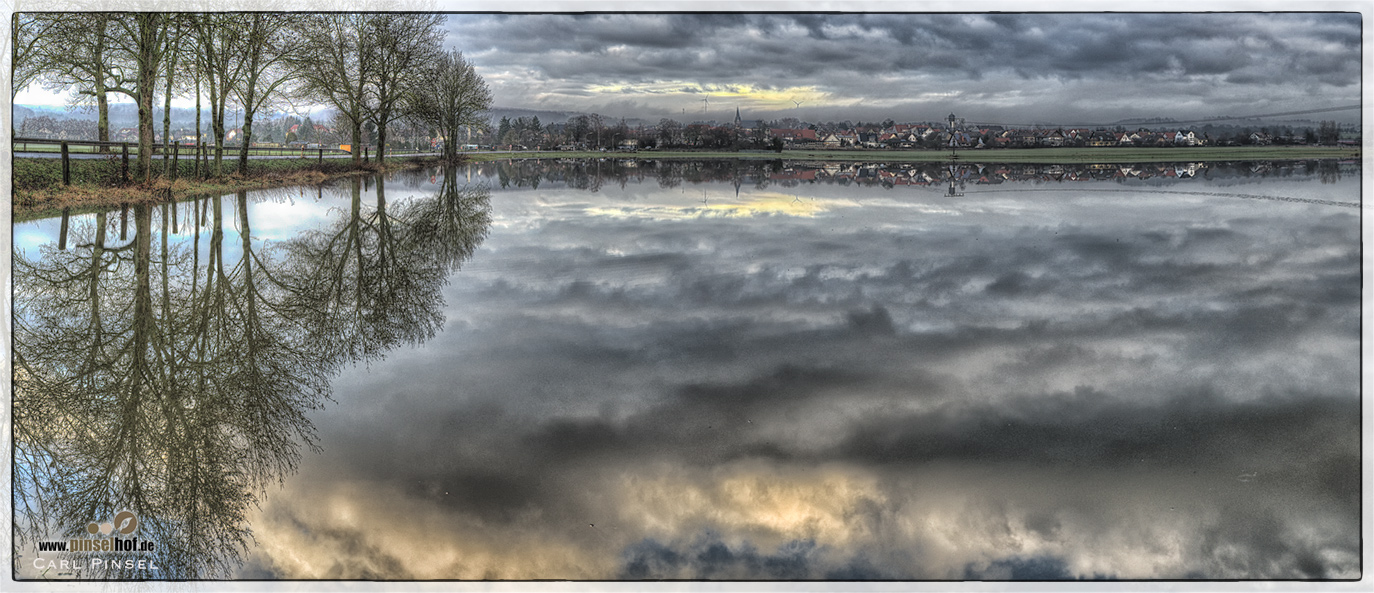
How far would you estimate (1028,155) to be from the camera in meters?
76.2

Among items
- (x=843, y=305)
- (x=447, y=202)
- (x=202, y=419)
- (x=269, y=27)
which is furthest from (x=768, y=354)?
(x=269, y=27)

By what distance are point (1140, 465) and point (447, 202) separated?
Answer: 2506cm

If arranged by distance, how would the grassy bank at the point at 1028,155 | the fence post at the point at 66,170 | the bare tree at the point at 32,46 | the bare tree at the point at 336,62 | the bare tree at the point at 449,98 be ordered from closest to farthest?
the bare tree at the point at 32,46 < the fence post at the point at 66,170 < the bare tree at the point at 336,62 < the bare tree at the point at 449,98 < the grassy bank at the point at 1028,155

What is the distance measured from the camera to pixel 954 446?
20.7 ft

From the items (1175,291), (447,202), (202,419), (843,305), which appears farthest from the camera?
(447,202)

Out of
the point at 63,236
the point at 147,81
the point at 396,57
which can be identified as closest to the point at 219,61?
the point at 147,81

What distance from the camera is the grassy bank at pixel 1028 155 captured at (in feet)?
223

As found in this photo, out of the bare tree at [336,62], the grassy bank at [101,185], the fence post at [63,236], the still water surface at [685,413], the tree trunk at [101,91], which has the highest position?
the bare tree at [336,62]

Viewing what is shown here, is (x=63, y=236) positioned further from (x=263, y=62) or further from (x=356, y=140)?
(x=356, y=140)

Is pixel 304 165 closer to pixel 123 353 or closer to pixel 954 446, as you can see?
pixel 123 353

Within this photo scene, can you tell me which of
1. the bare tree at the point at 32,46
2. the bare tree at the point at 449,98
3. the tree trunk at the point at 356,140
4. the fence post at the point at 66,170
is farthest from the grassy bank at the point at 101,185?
the bare tree at the point at 449,98

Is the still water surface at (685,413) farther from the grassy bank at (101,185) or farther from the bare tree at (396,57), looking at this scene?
the bare tree at (396,57)

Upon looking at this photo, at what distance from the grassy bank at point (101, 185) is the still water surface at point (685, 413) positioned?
16.3ft

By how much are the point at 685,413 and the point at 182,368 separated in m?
4.75
